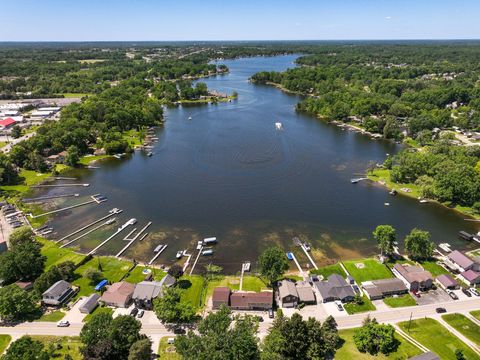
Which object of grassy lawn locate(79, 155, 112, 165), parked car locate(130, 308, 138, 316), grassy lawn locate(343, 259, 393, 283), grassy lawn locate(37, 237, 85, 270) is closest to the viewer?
parked car locate(130, 308, 138, 316)

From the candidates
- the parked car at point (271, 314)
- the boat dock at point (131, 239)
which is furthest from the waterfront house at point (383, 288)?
the boat dock at point (131, 239)

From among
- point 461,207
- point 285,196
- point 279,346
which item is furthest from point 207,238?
point 461,207

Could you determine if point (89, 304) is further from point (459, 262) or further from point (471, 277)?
point (459, 262)

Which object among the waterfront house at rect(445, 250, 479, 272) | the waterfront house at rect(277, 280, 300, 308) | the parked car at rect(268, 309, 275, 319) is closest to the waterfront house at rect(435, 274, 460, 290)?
the waterfront house at rect(445, 250, 479, 272)

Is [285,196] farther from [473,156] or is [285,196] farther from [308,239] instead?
[473,156]

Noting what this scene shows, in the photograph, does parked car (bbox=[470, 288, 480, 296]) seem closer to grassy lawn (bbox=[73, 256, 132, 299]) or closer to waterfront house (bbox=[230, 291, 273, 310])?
waterfront house (bbox=[230, 291, 273, 310])

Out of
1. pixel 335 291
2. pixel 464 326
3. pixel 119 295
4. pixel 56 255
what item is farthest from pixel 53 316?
pixel 464 326
